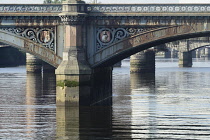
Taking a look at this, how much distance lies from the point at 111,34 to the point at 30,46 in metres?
6.44

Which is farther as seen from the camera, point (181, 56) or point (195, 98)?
point (181, 56)

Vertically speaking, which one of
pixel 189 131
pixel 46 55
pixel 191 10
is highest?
pixel 191 10

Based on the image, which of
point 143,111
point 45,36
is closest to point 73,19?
point 45,36

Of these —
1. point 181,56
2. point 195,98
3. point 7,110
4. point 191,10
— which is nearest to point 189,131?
point 191,10

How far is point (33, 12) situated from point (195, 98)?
57.8ft

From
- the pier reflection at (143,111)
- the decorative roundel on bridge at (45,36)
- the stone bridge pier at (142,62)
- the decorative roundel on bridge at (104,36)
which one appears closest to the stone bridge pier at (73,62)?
the decorative roundel on bridge at (104,36)

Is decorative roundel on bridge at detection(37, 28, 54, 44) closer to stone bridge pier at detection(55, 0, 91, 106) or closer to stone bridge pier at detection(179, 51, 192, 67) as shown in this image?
stone bridge pier at detection(55, 0, 91, 106)

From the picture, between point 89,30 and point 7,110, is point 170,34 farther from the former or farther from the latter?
point 7,110

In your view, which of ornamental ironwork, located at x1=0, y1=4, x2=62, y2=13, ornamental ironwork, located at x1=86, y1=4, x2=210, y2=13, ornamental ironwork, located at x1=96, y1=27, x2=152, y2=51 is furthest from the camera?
ornamental ironwork, located at x1=0, y1=4, x2=62, y2=13

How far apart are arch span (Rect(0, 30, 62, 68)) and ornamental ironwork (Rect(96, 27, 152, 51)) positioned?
369cm

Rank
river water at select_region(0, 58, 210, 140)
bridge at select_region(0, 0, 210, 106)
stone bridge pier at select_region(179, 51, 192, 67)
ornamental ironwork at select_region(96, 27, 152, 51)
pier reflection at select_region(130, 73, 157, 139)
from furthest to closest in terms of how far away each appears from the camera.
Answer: stone bridge pier at select_region(179, 51, 192, 67) → ornamental ironwork at select_region(96, 27, 152, 51) → bridge at select_region(0, 0, 210, 106) → pier reflection at select_region(130, 73, 157, 139) → river water at select_region(0, 58, 210, 140)

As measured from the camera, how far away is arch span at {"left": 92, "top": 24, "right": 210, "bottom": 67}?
48.0 metres

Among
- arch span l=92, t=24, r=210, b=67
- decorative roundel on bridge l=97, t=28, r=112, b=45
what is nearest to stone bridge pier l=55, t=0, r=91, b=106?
decorative roundel on bridge l=97, t=28, r=112, b=45

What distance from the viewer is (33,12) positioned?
50.5 metres
